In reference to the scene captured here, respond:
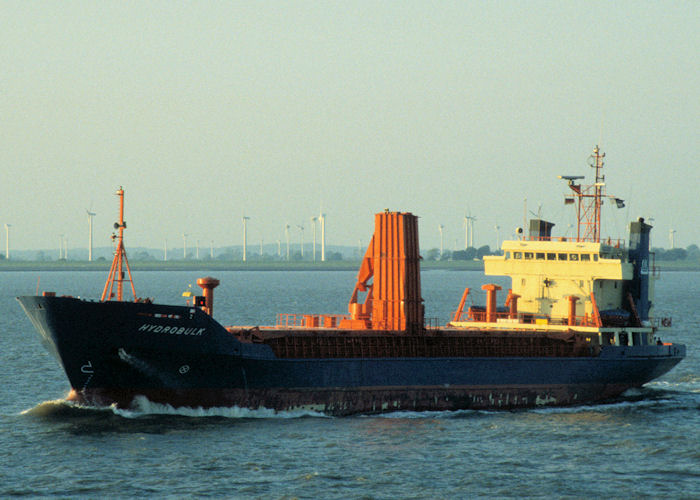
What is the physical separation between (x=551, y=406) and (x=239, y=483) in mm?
20659

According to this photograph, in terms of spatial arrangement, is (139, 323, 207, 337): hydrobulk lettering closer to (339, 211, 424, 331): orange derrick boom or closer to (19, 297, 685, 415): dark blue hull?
(19, 297, 685, 415): dark blue hull

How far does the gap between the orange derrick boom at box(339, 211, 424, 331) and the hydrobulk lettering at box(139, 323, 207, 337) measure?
9.47 m

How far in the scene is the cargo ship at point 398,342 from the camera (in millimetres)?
38562

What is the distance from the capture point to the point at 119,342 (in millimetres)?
38125

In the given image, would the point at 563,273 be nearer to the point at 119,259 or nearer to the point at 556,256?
the point at 556,256

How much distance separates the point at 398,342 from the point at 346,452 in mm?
10293

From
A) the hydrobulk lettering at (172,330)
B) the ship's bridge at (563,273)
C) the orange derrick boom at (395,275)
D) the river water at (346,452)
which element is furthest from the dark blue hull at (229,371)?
the ship's bridge at (563,273)

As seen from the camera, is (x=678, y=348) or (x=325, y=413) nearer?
(x=325, y=413)

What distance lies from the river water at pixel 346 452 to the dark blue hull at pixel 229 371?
31.2 inches

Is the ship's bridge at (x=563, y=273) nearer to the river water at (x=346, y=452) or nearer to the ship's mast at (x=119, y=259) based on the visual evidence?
the river water at (x=346, y=452)

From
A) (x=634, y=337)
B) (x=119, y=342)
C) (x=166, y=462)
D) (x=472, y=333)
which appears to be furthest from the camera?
(x=634, y=337)

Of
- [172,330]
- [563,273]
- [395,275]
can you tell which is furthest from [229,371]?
[563,273]

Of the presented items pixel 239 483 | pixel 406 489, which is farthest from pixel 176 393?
pixel 406 489

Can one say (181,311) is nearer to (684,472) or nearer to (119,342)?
(119,342)
